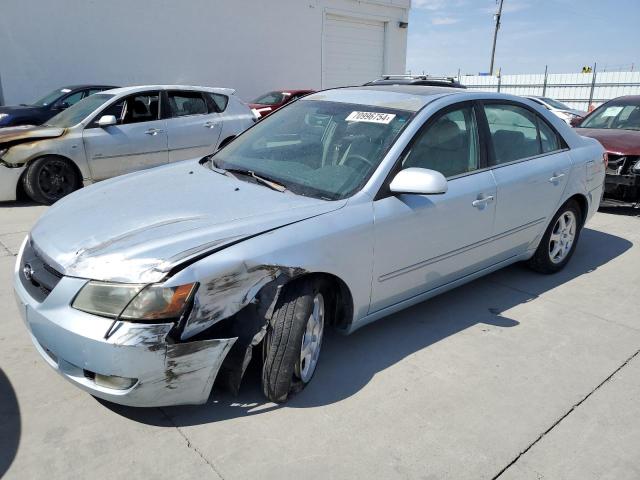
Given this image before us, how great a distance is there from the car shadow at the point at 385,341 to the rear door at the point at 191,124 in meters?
5.13

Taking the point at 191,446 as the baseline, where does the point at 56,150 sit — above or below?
above

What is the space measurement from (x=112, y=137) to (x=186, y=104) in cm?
138

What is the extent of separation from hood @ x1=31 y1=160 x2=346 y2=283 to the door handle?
1.13 m

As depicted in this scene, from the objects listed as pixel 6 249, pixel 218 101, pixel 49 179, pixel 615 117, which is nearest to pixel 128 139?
pixel 49 179

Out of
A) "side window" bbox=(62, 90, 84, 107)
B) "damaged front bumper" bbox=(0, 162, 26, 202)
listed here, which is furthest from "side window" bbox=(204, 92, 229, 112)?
"side window" bbox=(62, 90, 84, 107)

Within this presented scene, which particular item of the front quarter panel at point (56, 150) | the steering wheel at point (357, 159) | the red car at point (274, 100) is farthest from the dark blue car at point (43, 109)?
the steering wheel at point (357, 159)

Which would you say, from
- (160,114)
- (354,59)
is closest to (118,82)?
(160,114)

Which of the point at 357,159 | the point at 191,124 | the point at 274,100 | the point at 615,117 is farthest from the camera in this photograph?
the point at 274,100

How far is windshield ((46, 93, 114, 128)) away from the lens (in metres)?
7.44

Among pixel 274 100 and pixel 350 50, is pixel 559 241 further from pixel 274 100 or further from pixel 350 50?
pixel 350 50

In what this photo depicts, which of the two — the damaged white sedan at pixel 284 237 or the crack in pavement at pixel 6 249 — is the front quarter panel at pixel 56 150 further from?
the damaged white sedan at pixel 284 237

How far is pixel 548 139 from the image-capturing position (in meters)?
4.47

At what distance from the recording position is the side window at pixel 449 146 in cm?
336

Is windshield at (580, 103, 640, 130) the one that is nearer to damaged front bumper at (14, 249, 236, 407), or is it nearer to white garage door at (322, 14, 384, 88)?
damaged front bumper at (14, 249, 236, 407)
